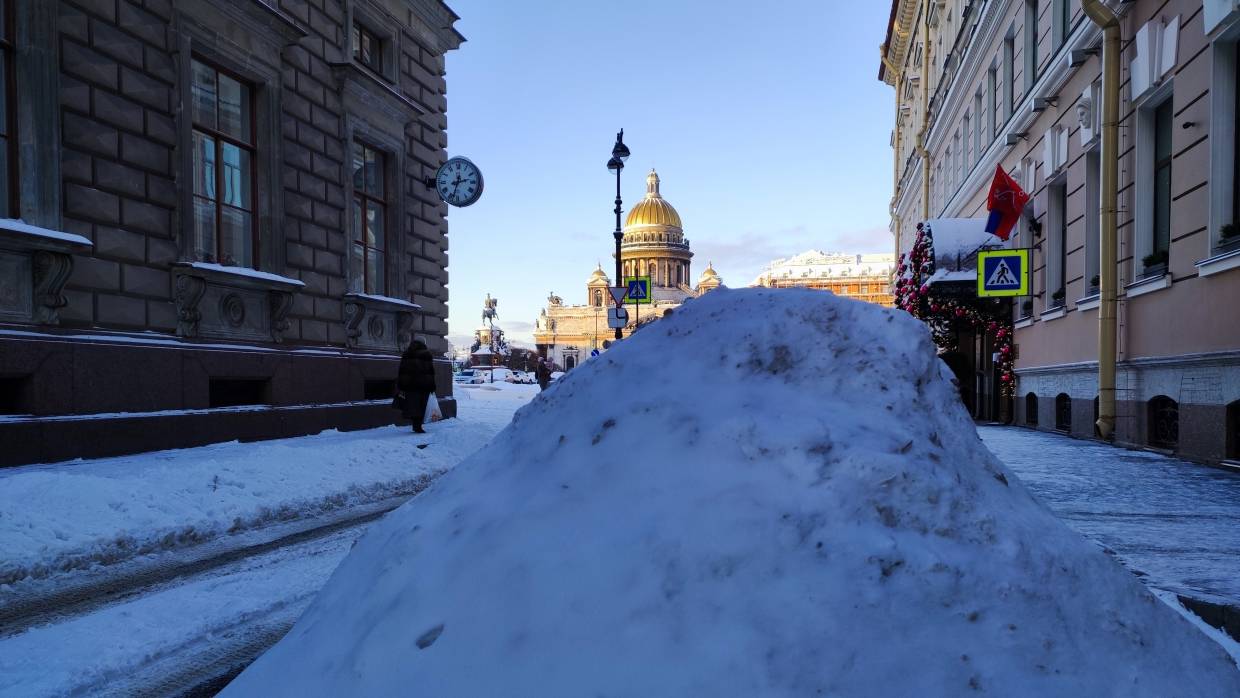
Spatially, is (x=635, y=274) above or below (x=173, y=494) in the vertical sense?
above

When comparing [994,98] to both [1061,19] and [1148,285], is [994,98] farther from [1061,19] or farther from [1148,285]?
[1148,285]

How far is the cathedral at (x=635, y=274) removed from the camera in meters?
112

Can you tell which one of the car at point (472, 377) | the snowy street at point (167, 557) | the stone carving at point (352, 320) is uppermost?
the stone carving at point (352, 320)

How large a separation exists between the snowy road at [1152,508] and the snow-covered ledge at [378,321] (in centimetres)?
1055

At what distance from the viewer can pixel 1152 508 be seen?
5.77 metres

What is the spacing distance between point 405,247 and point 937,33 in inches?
841

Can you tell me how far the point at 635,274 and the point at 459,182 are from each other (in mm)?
97754

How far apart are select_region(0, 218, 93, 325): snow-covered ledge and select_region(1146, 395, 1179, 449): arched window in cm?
1294

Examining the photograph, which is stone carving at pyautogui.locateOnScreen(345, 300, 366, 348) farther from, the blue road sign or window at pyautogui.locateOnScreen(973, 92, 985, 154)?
window at pyautogui.locateOnScreen(973, 92, 985, 154)

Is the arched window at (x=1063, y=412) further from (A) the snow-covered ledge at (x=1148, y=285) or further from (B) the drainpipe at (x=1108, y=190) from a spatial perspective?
(A) the snow-covered ledge at (x=1148, y=285)

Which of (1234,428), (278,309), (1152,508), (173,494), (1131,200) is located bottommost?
(1152,508)

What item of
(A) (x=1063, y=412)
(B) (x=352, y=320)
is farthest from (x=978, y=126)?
(B) (x=352, y=320)

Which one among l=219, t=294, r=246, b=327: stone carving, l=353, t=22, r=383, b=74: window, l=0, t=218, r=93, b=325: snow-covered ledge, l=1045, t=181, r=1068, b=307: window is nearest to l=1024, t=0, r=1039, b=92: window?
l=1045, t=181, r=1068, b=307: window

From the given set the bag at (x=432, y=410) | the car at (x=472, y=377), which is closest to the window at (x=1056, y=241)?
the bag at (x=432, y=410)
